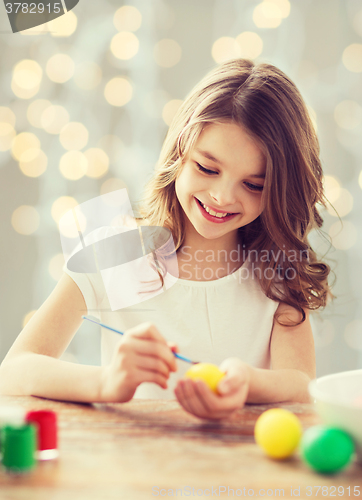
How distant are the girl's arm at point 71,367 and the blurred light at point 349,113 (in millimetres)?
1363

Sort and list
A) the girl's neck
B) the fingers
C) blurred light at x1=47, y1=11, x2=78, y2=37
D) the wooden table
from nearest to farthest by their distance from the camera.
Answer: the wooden table, the fingers, the girl's neck, blurred light at x1=47, y1=11, x2=78, y2=37

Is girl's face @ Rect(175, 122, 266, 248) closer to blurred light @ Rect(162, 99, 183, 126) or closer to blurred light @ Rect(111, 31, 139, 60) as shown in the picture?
blurred light @ Rect(162, 99, 183, 126)

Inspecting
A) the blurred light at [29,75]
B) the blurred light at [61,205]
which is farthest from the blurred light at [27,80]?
the blurred light at [61,205]

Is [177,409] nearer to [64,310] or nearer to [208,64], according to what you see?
[64,310]

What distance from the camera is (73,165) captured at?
5.68 feet

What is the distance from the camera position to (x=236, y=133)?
0.87 meters

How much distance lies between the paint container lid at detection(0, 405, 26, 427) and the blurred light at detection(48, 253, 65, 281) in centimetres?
117

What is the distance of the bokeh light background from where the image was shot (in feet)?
5.57

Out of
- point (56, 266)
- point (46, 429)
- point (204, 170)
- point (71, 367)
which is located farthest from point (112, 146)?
point (46, 429)

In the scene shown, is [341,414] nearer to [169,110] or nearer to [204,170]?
[204,170]

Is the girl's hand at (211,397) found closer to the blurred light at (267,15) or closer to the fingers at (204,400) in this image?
the fingers at (204,400)

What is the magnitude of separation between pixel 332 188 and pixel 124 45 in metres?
0.96

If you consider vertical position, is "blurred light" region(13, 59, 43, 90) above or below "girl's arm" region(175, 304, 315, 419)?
above

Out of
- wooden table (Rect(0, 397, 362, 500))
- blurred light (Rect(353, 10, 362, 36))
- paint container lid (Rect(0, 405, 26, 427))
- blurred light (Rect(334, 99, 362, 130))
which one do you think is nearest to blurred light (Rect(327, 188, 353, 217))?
blurred light (Rect(334, 99, 362, 130))
